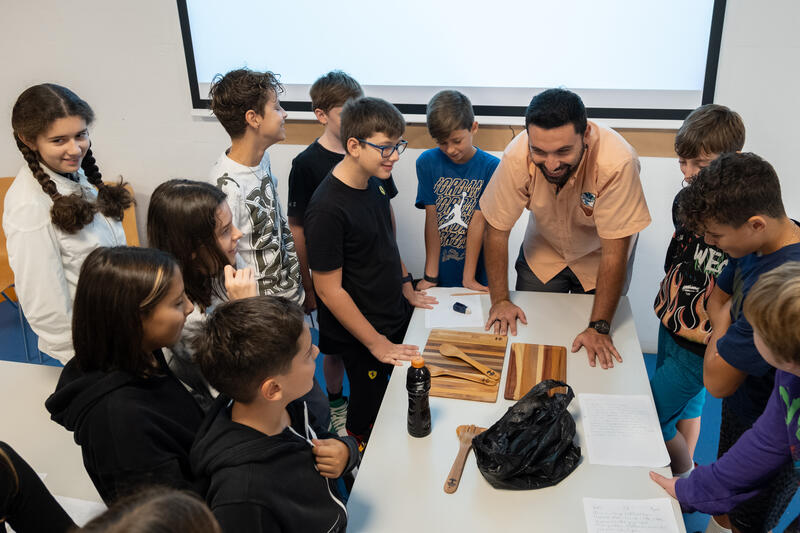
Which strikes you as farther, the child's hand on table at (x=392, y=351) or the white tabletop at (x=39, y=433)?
the child's hand on table at (x=392, y=351)

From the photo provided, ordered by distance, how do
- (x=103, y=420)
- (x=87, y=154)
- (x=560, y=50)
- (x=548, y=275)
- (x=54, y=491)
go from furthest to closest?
(x=560, y=50) < (x=548, y=275) < (x=87, y=154) < (x=54, y=491) < (x=103, y=420)

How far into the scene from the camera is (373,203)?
82.4 inches

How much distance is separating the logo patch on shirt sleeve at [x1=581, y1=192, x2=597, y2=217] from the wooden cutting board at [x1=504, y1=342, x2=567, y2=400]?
1.84ft

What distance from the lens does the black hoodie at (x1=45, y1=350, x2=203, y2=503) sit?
116cm

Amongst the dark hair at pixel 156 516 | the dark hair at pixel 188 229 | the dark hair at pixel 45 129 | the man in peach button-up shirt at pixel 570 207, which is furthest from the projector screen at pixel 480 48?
the dark hair at pixel 156 516

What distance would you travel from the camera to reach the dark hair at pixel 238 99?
2.13 meters

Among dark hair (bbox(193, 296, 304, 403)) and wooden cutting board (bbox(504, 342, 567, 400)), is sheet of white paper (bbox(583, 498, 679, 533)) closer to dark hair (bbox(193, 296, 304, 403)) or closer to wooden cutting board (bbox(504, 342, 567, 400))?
wooden cutting board (bbox(504, 342, 567, 400))

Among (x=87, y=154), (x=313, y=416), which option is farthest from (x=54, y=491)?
(x=87, y=154)

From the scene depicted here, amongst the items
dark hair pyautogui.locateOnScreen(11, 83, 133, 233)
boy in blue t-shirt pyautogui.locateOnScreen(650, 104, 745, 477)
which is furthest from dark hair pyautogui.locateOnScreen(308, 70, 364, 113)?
boy in blue t-shirt pyautogui.locateOnScreen(650, 104, 745, 477)

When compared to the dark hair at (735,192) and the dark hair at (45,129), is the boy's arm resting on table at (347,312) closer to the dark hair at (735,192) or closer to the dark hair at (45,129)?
the dark hair at (45,129)

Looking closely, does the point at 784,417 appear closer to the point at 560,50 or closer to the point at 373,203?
the point at 373,203

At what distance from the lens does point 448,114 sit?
2424 millimetres

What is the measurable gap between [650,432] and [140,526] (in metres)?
1.31

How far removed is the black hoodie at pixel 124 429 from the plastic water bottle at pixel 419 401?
22.4 inches
